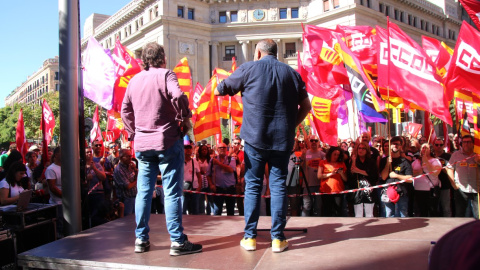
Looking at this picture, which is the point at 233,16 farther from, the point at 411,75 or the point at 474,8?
the point at 474,8

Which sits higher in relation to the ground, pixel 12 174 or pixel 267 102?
pixel 267 102

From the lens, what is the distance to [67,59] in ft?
15.7

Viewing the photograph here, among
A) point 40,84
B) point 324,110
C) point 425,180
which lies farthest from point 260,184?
point 40,84

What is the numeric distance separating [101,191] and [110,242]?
11.9ft

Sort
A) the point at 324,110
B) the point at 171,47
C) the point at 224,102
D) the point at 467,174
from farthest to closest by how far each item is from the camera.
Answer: the point at 171,47, the point at 224,102, the point at 324,110, the point at 467,174

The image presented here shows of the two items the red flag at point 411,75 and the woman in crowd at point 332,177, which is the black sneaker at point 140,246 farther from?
the red flag at point 411,75

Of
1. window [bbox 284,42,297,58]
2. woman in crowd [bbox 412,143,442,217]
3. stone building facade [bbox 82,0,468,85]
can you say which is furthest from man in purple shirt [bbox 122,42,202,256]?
window [bbox 284,42,297,58]

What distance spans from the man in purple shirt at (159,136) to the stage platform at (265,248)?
10.4 inches

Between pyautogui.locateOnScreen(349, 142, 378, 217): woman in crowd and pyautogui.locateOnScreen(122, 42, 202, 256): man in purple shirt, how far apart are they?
14.9 ft

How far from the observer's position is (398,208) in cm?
748

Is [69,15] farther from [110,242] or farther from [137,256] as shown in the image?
[137,256]

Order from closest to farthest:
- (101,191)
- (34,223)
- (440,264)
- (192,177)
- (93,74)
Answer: (440,264) < (34,223) < (101,191) < (192,177) < (93,74)

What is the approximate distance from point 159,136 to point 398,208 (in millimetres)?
5416

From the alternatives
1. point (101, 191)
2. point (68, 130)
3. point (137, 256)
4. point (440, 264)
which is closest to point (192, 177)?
point (101, 191)
